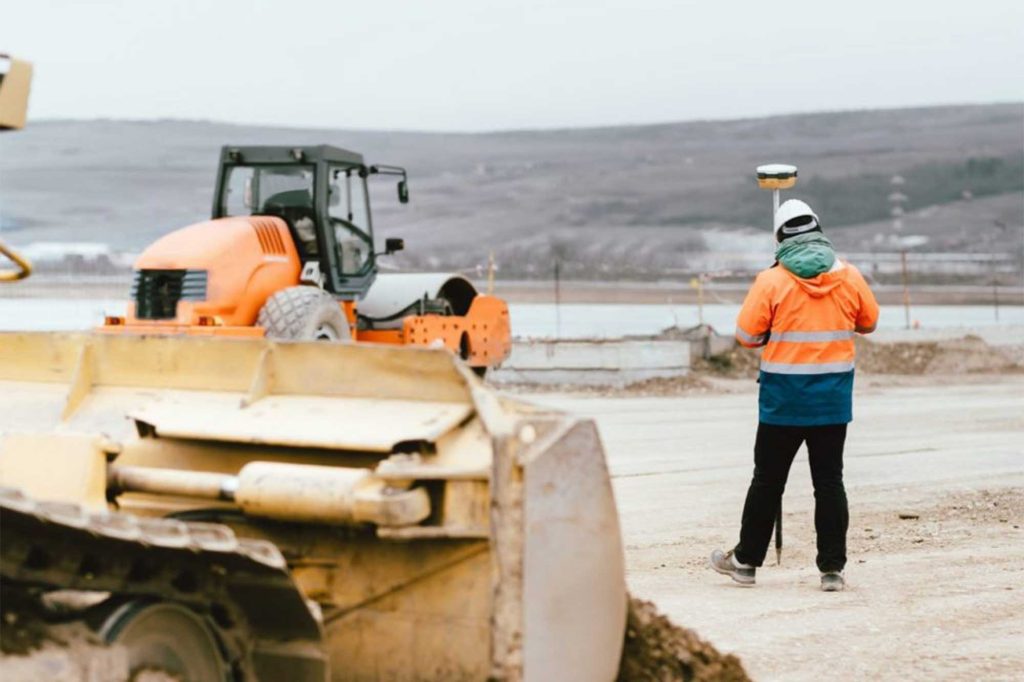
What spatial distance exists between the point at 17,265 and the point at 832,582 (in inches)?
185

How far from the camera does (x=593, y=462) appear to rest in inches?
207

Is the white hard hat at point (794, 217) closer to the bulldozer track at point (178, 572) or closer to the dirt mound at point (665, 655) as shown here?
the dirt mound at point (665, 655)

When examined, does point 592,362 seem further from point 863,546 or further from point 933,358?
point 863,546

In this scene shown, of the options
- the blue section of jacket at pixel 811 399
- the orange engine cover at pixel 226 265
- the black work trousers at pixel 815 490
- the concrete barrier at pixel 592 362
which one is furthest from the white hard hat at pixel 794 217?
the concrete barrier at pixel 592 362

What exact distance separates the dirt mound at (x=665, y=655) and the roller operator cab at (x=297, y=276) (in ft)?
29.1

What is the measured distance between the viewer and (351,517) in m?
5.00

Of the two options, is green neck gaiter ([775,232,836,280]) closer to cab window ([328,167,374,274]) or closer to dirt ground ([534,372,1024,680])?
dirt ground ([534,372,1024,680])

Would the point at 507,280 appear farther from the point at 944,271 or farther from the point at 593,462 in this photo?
the point at 593,462

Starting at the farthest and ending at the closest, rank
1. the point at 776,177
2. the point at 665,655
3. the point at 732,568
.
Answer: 1. the point at 776,177
2. the point at 732,568
3. the point at 665,655

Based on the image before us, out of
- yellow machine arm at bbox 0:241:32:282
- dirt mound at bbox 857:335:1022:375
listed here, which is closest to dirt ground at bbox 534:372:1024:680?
yellow machine arm at bbox 0:241:32:282

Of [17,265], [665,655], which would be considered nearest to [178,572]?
[17,265]

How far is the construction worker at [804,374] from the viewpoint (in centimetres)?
849

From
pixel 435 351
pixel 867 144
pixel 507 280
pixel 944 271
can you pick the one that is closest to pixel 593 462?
pixel 435 351

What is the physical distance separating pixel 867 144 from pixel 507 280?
2985 inches
